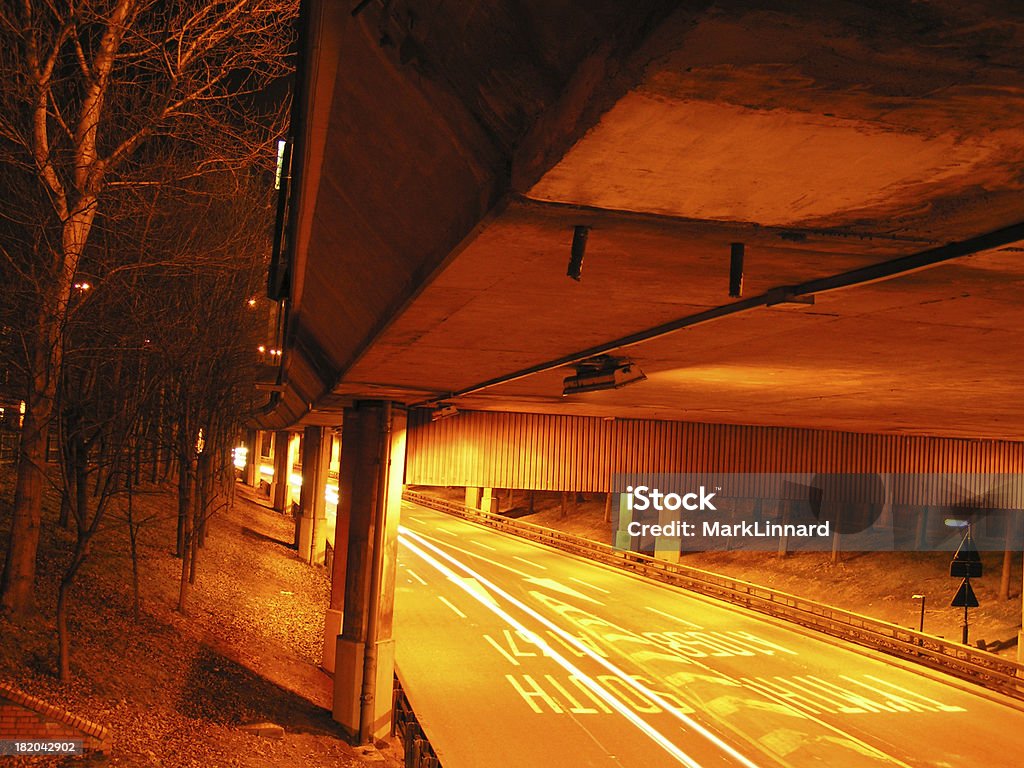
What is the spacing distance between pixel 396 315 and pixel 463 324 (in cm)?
66

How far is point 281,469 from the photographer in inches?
2311

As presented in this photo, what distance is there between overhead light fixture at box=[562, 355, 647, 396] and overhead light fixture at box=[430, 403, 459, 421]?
8011mm

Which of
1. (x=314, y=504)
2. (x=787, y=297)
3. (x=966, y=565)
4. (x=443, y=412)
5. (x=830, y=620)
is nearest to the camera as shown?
(x=787, y=297)

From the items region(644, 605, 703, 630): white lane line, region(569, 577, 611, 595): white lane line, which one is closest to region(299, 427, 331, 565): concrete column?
region(569, 577, 611, 595): white lane line

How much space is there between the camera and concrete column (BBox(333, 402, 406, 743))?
56.0 ft

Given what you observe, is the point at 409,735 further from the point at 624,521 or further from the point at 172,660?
the point at 624,521

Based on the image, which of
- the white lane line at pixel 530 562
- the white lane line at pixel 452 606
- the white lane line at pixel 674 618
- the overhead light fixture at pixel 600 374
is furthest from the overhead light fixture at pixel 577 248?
the white lane line at pixel 530 562

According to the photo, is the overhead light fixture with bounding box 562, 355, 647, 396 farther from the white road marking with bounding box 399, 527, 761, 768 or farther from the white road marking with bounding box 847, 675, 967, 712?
the white road marking with bounding box 847, 675, 967, 712

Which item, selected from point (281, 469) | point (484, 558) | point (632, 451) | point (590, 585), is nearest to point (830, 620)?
point (632, 451)

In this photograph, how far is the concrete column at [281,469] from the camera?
5606 centimetres

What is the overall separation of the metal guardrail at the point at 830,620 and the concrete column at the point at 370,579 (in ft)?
45.5

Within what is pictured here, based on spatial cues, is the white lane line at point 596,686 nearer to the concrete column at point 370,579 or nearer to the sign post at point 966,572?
the concrete column at point 370,579

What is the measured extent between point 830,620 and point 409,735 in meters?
15.2

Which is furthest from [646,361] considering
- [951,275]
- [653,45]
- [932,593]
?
[932,593]
